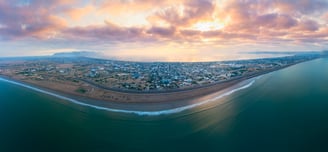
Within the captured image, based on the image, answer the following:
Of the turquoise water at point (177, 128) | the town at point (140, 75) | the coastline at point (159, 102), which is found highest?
the town at point (140, 75)

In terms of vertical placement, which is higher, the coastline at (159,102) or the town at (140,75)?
the town at (140,75)

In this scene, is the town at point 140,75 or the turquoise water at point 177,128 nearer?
the turquoise water at point 177,128

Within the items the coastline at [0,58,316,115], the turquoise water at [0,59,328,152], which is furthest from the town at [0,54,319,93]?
the turquoise water at [0,59,328,152]

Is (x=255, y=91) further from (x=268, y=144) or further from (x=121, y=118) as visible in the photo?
(x=121, y=118)

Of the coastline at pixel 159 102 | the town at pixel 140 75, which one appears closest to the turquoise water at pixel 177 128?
the coastline at pixel 159 102

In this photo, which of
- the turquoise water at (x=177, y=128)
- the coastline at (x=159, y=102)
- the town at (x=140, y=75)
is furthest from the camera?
the town at (x=140, y=75)

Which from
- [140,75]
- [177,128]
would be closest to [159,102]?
[177,128]

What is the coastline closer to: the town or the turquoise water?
the turquoise water

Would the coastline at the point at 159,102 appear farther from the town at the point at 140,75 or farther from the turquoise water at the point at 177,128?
the town at the point at 140,75

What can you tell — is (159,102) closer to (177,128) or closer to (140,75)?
(177,128)

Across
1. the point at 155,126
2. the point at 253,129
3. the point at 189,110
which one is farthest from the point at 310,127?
the point at 155,126
